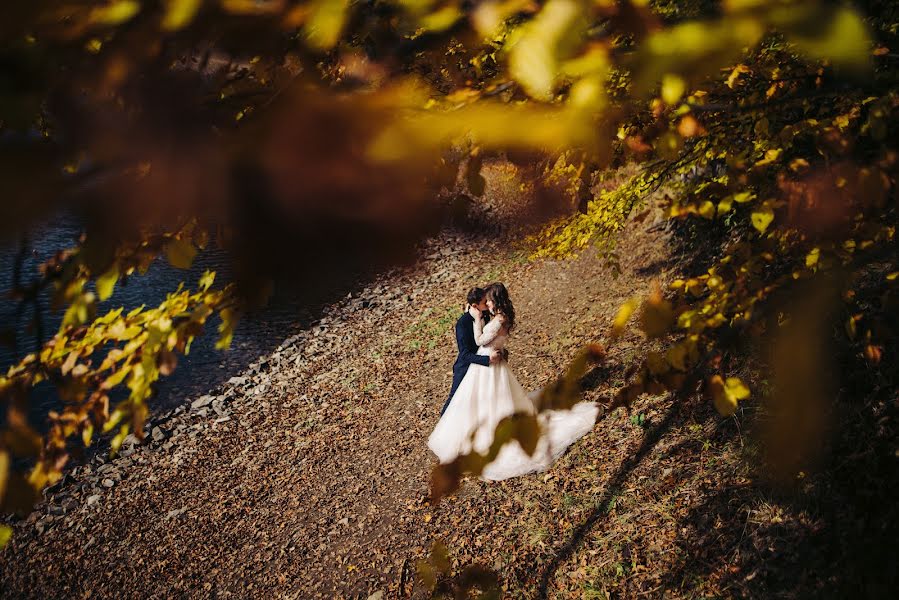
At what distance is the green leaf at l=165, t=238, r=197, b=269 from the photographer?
4.11 ft

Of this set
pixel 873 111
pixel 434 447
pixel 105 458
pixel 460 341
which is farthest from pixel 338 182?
pixel 105 458

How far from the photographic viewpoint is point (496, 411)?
17.5 feet

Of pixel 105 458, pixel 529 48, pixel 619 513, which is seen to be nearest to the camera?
pixel 529 48

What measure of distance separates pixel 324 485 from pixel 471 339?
294 cm

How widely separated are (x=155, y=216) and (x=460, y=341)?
4.66 m

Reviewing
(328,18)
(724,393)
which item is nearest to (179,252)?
(328,18)

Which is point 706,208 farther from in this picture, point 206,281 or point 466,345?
point 466,345

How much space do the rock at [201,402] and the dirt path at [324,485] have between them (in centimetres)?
4

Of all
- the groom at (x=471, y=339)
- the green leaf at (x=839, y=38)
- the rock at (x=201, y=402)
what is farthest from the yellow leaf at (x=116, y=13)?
the rock at (x=201, y=402)

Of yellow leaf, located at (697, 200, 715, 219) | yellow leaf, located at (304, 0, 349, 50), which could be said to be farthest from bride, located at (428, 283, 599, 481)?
yellow leaf, located at (304, 0, 349, 50)

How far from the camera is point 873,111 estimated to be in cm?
155

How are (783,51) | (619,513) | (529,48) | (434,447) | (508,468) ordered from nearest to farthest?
(529,48) < (783,51) < (619,513) < (508,468) < (434,447)

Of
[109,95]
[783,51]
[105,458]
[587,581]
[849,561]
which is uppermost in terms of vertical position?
[109,95]

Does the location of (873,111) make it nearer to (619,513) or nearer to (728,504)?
(728,504)
